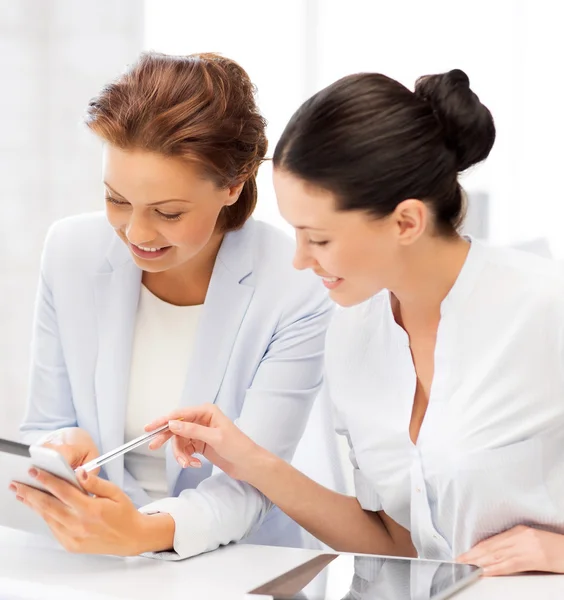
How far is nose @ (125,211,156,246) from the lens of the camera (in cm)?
137

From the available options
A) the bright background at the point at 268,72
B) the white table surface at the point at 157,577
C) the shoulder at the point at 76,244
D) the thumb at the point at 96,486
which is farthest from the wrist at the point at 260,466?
the bright background at the point at 268,72

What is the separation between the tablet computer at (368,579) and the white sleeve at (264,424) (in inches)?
7.0

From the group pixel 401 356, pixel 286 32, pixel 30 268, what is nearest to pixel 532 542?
pixel 401 356

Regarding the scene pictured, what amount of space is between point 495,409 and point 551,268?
0.21 metres

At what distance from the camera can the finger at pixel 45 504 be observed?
3.83ft

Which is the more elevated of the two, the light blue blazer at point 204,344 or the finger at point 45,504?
the light blue blazer at point 204,344

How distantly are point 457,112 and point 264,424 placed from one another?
1.84 ft

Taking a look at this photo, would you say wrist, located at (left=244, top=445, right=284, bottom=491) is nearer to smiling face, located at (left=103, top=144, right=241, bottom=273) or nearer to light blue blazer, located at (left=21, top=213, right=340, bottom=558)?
light blue blazer, located at (left=21, top=213, right=340, bottom=558)

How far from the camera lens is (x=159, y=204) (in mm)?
1370

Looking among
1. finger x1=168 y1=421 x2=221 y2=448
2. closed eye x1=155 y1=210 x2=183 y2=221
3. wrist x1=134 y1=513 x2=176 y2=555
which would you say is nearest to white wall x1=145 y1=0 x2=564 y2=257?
closed eye x1=155 y1=210 x2=183 y2=221

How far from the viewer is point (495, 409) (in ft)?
→ 3.98

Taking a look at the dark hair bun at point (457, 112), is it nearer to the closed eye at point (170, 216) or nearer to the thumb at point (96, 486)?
the closed eye at point (170, 216)

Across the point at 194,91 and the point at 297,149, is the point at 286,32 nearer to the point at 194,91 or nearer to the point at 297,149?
the point at 194,91

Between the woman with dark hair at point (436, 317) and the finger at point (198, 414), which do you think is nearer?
the woman with dark hair at point (436, 317)
